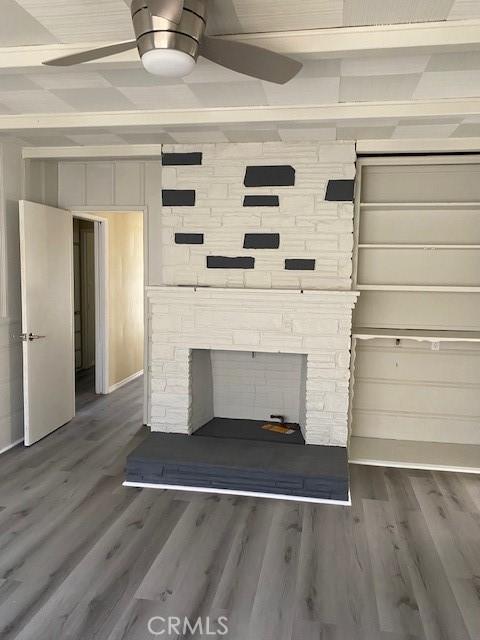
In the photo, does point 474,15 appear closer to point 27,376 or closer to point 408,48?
point 408,48

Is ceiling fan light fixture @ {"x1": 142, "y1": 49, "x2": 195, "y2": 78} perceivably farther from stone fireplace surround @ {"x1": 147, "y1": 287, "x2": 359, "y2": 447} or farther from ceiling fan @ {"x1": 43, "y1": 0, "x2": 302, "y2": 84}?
stone fireplace surround @ {"x1": 147, "y1": 287, "x2": 359, "y2": 447}

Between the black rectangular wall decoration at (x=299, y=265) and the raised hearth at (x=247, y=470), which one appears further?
the black rectangular wall decoration at (x=299, y=265)

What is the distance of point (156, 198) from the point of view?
443 cm

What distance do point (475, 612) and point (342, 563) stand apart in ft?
2.05

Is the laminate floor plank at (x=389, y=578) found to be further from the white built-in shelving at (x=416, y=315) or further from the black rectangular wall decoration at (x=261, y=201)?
the black rectangular wall decoration at (x=261, y=201)

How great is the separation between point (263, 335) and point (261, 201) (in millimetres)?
1012

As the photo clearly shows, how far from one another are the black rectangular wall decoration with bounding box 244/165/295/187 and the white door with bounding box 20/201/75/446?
173cm

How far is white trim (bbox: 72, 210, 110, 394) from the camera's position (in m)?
5.57

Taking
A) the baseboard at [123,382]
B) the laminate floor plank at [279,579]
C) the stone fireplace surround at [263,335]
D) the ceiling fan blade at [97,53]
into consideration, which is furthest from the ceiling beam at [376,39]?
the baseboard at [123,382]

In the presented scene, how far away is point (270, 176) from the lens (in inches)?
148

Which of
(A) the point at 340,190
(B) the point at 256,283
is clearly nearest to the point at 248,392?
(B) the point at 256,283

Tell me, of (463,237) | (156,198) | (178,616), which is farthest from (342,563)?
(156,198)

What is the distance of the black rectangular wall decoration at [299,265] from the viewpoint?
379 cm

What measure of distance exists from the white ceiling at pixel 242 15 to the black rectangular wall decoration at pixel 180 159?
162 centimetres
